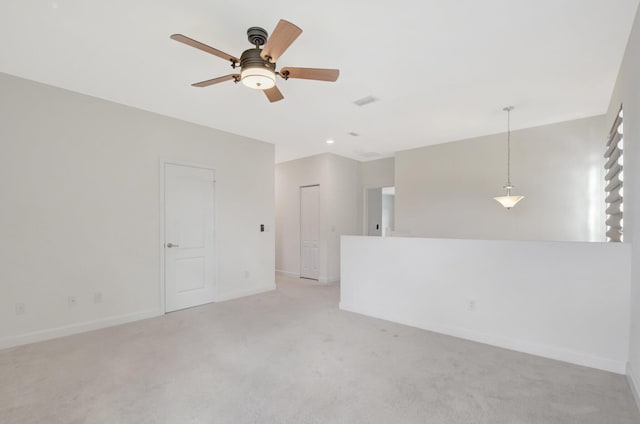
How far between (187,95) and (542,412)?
4428mm

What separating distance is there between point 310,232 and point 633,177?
5.22m

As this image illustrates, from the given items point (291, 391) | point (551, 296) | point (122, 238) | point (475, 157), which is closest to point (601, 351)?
point (551, 296)

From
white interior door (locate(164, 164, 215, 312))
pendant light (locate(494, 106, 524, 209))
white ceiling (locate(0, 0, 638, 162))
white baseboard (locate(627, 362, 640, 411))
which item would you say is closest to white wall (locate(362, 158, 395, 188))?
pendant light (locate(494, 106, 524, 209))

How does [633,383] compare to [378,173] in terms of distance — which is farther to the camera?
[378,173]

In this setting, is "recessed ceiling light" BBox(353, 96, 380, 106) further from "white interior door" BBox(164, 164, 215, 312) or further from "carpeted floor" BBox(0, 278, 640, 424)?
"carpeted floor" BBox(0, 278, 640, 424)

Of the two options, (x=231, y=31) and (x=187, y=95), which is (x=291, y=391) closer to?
(x=231, y=31)

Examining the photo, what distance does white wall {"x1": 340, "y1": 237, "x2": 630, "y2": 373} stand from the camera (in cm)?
266

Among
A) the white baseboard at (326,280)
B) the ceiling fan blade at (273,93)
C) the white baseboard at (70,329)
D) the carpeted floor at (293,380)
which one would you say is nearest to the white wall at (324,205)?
the white baseboard at (326,280)

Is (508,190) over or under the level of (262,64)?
A: under

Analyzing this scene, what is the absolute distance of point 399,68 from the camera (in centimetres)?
300

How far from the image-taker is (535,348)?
2.93 m

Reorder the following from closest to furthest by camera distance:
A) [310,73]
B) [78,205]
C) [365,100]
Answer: [310,73] → [78,205] → [365,100]

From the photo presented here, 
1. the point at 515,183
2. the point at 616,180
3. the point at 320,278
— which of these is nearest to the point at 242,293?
the point at 320,278

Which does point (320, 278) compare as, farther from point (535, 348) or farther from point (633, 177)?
point (633, 177)
